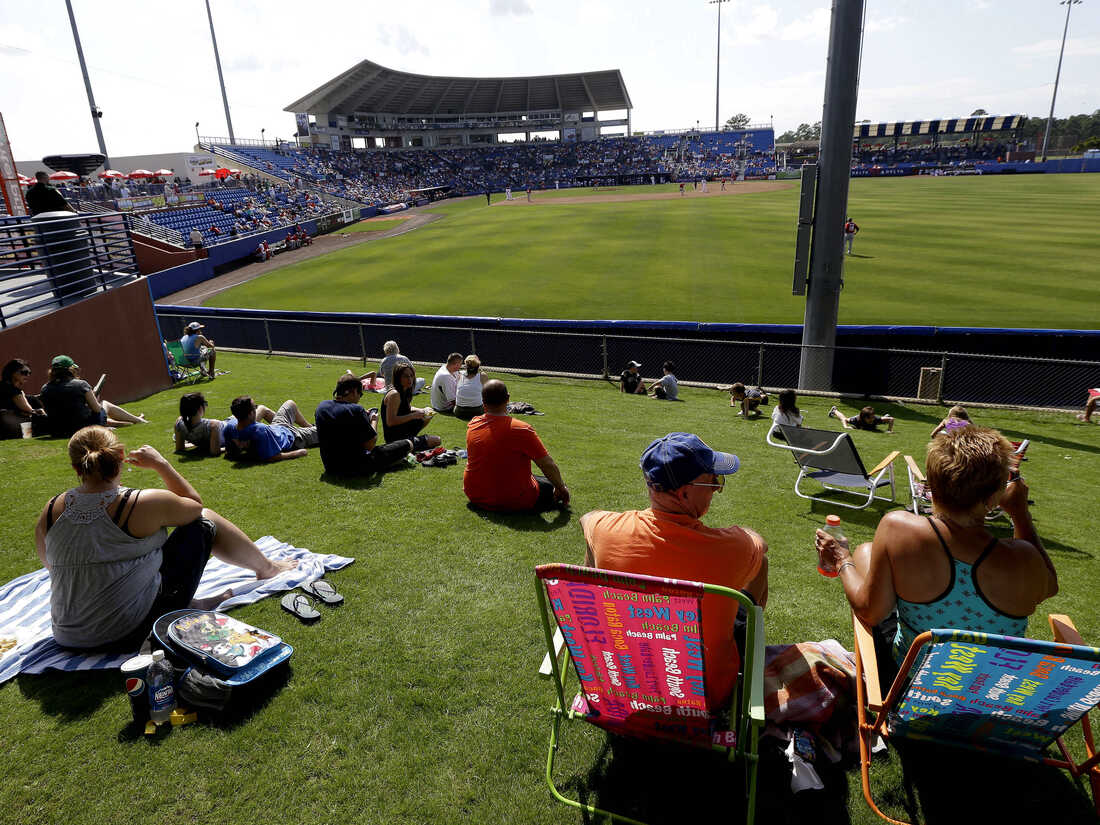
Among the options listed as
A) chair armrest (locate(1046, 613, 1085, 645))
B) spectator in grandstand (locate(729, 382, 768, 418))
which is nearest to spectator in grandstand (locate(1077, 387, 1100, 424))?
spectator in grandstand (locate(729, 382, 768, 418))

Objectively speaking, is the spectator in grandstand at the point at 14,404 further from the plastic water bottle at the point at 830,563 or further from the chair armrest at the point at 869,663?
the chair armrest at the point at 869,663

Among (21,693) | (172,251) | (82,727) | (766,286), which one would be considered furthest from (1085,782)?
(172,251)

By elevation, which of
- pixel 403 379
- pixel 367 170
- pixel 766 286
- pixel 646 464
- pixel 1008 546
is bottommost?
pixel 766 286

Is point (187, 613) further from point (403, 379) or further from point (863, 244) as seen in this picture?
point (863, 244)

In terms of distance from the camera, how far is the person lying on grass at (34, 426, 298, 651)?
3.64 m

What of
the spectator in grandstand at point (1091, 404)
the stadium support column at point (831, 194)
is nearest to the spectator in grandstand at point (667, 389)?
the stadium support column at point (831, 194)

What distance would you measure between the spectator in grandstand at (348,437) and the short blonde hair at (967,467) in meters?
5.70

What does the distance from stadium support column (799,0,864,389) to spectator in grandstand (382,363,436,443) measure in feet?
29.9

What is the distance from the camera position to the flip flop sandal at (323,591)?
4.55 metres

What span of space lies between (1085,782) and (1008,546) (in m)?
1.34

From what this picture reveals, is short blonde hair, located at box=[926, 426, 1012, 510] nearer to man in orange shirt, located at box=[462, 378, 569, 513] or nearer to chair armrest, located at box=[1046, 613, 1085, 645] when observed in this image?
chair armrest, located at box=[1046, 613, 1085, 645]

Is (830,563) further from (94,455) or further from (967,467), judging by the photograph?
(94,455)

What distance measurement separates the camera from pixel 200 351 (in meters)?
14.4

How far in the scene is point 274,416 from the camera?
28.7 ft
